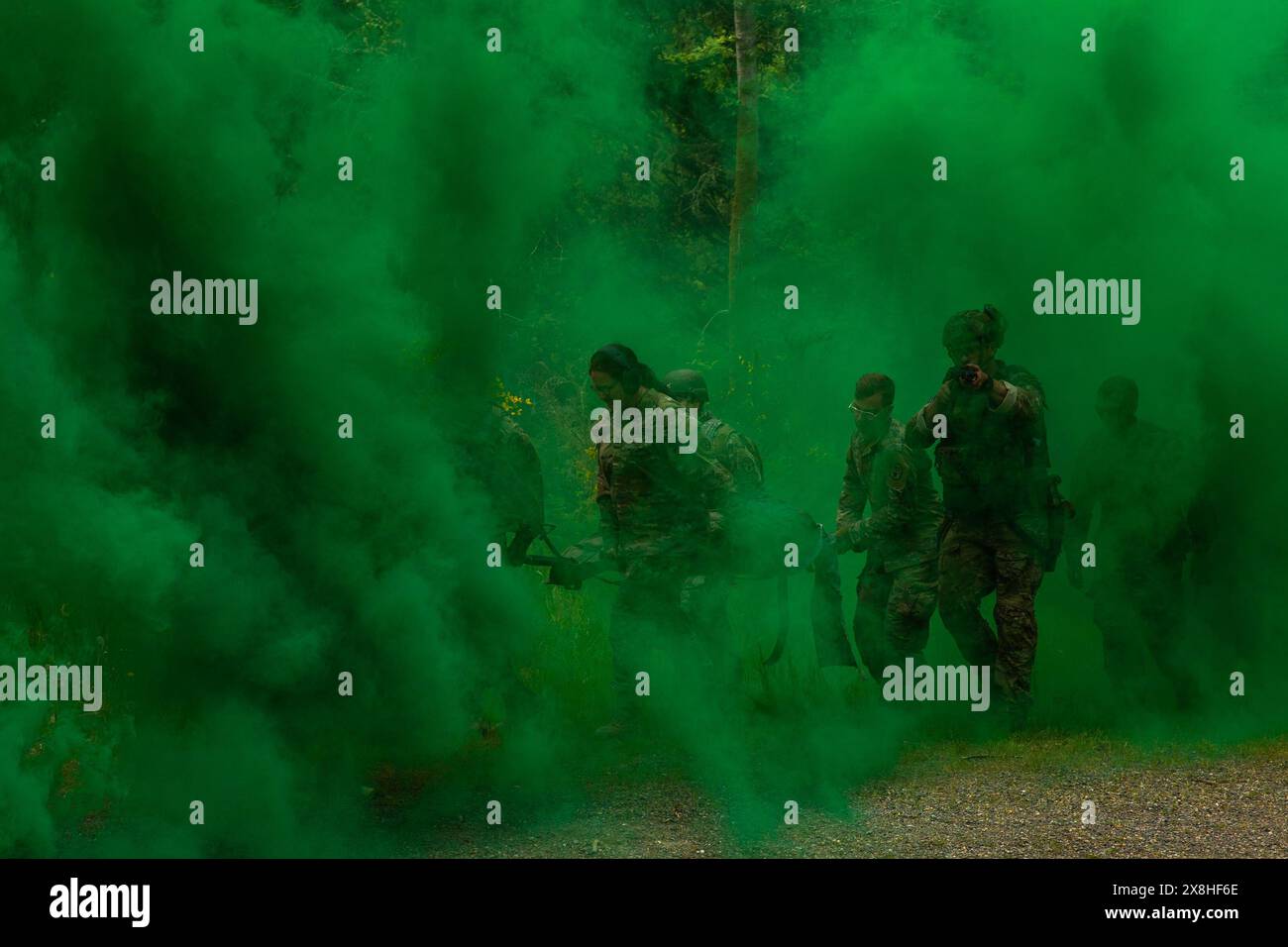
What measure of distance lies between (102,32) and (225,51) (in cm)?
54

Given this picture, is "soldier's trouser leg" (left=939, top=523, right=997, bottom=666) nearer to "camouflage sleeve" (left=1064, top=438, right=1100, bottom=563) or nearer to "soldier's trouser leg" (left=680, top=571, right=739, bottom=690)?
"camouflage sleeve" (left=1064, top=438, right=1100, bottom=563)

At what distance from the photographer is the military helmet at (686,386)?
8.76 meters

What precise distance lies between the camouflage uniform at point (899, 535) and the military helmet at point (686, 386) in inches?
34.8

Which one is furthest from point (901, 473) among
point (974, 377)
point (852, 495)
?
point (974, 377)

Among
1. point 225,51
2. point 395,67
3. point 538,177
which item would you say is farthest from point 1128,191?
point 225,51

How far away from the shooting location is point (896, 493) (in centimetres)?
867

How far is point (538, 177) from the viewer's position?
8.77 metres

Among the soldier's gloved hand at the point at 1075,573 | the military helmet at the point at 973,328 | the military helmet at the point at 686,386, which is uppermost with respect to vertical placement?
the military helmet at the point at 973,328

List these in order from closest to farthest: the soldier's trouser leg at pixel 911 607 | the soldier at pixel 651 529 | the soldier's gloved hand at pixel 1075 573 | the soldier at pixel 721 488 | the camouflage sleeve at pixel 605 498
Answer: the soldier at pixel 651 529
the soldier at pixel 721 488
the camouflage sleeve at pixel 605 498
the soldier's trouser leg at pixel 911 607
the soldier's gloved hand at pixel 1075 573

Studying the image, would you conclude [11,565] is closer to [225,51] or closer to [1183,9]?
[225,51]

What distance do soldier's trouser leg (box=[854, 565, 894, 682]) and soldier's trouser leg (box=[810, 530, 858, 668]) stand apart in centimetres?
17

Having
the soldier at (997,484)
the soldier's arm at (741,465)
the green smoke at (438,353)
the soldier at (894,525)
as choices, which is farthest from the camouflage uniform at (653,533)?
the soldier at (997,484)

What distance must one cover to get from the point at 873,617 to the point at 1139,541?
A: 1.52m

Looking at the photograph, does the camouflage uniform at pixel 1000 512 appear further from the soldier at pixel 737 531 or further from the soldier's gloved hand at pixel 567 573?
the soldier's gloved hand at pixel 567 573
